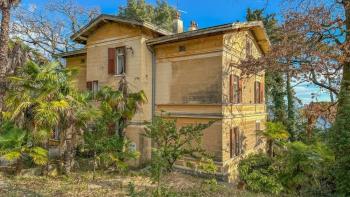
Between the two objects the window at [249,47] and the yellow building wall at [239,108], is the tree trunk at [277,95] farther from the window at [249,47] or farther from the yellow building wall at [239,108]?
the window at [249,47]

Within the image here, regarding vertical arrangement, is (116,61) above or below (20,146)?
above

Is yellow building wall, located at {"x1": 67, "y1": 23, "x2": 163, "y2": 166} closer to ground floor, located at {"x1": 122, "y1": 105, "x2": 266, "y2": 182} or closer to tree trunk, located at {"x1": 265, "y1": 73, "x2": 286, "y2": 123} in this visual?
ground floor, located at {"x1": 122, "y1": 105, "x2": 266, "y2": 182}

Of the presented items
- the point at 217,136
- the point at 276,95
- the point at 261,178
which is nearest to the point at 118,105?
the point at 217,136

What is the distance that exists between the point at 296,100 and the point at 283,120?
233 centimetres

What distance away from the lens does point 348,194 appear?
805 cm

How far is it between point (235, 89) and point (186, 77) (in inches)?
121

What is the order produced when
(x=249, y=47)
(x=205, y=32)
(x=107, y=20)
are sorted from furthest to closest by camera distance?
(x=249, y=47) → (x=107, y=20) → (x=205, y=32)

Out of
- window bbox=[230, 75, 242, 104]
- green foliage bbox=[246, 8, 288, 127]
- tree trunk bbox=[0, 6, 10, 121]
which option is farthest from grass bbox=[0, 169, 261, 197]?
green foliage bbox=[246, 8, 288, 127]

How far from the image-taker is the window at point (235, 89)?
14.0 metres

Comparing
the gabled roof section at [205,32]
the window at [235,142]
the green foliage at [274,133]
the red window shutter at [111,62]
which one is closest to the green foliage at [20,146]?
the red window shutter at [111,62]

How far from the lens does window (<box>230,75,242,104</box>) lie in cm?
1405

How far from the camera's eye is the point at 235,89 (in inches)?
592

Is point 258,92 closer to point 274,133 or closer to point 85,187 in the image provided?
point 274,133

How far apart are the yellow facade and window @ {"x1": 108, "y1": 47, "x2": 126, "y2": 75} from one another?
31 cm
